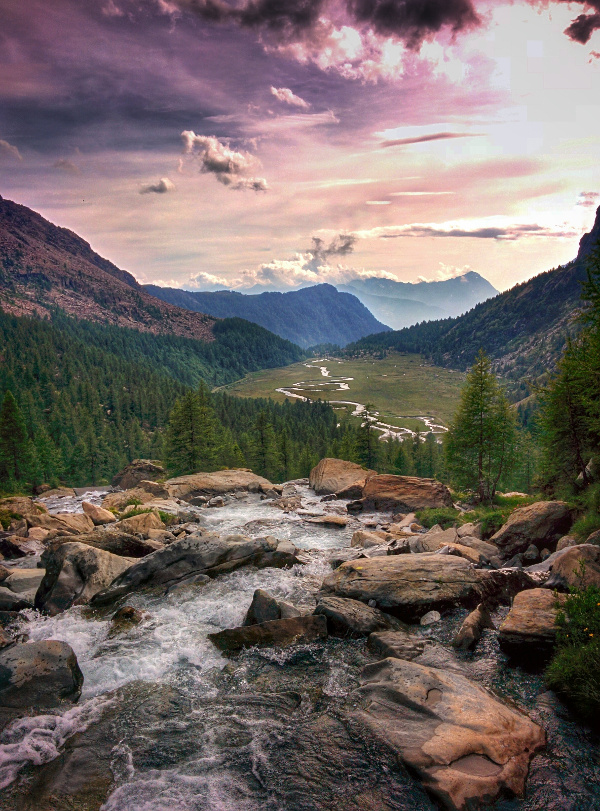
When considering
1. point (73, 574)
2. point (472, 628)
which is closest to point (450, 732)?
point (472, 628)

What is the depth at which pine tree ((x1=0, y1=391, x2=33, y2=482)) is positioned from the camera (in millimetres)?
74188

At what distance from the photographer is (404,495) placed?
51.7 m

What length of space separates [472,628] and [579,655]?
4.84 metres

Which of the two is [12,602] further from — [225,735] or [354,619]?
[354,619]

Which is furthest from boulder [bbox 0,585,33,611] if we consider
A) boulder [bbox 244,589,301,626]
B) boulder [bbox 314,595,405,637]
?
boulder [bbox 314,595,405,637]

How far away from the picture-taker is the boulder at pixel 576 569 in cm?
1706

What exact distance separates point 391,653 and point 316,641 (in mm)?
3304

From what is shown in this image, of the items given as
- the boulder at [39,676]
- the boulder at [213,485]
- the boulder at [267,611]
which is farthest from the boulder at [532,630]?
the boulder at [213,485]

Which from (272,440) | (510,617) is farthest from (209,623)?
(272,440)

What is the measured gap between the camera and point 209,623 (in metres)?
20.4

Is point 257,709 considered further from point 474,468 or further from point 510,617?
point 474,468

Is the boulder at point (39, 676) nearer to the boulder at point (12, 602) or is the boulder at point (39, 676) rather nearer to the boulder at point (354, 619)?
the boulder at point (12, 602)

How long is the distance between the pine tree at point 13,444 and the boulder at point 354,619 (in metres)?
75.5

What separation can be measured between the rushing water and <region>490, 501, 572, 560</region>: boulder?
9723 mm
